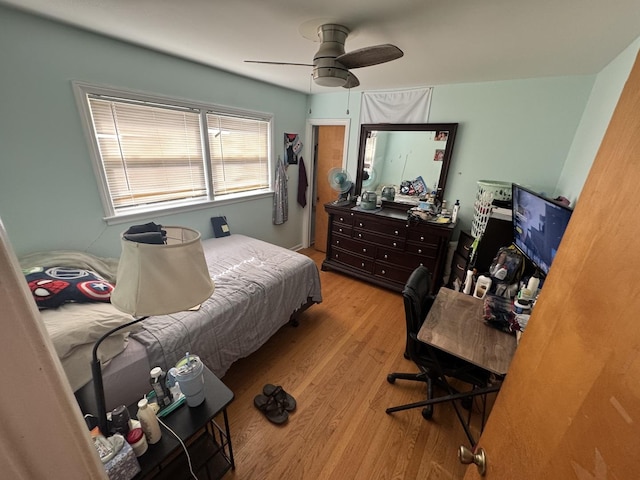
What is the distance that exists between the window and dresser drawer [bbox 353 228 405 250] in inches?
61.3

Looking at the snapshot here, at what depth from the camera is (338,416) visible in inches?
65.1

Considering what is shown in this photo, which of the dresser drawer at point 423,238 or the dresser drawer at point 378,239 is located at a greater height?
the dresser drawer at point 423,238

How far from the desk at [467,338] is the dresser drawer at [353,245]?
147 cm

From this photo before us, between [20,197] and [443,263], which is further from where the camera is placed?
[443,263]

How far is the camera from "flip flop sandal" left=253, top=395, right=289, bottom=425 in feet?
5.24

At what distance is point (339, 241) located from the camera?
3.40 m

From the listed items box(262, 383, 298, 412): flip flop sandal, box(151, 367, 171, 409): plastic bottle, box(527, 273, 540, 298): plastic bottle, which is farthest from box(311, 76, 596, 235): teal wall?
box(151, 367, 171, 409): plastic bottle

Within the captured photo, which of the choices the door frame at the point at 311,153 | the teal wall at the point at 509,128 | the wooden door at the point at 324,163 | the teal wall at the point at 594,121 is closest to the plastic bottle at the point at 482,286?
the teal wall at the point at 594,121

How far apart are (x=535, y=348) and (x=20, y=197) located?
290 cm

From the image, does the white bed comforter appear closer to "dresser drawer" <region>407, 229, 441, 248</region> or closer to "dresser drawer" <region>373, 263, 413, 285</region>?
"dresser drawer" <region>373, 263, 413, 285</region>

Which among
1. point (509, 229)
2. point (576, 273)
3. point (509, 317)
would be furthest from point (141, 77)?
point (509, 229)

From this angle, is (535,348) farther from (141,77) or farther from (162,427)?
(141,77)

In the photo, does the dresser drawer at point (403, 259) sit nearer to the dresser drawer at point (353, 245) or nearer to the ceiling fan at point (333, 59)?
the dresser drawer at point (353, 245)

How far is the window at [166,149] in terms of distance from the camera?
80.7 inches
